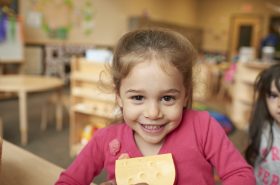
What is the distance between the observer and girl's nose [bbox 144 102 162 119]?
636mm

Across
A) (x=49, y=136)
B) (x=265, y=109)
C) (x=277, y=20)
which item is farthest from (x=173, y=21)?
(x=265, y=109)

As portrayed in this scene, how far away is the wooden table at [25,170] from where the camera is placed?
715 millimetres

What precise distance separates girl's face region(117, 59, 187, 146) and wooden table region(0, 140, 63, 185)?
27cm

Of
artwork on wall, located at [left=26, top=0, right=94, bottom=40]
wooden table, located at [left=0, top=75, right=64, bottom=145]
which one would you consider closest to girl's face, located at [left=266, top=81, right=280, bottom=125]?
wooden table, located at [left=0, top=75, right=64, bottom=145]

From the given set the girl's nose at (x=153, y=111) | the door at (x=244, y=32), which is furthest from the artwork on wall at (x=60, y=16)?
the door at (x=244, y=32)

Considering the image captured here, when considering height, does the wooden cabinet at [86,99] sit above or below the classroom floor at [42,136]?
above

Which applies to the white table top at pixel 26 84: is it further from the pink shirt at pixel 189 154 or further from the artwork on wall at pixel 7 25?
the pink shirt at pixel 189 154

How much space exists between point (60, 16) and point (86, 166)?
5453mm

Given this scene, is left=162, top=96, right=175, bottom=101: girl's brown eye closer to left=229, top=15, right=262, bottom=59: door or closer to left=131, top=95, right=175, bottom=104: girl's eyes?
left=131, top=95, right=175, bottom=104: girl's eyes

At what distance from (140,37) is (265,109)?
2.42ft

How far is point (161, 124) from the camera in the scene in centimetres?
67

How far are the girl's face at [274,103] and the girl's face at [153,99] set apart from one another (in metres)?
0.55

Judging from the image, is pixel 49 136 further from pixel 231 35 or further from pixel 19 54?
pixel 231 35

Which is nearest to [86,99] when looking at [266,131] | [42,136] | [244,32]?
[42,136]
